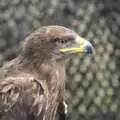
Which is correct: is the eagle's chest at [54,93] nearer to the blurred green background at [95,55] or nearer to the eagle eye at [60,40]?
the eagle eye at [60,40]

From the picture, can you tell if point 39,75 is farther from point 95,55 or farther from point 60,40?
point 95,55

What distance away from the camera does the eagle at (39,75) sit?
7.68 m

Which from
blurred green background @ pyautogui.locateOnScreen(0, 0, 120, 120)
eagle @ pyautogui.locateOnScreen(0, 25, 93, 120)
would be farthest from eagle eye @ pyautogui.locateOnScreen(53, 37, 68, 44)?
blurred green background @ pyautogui.locateOnScreen(0, 0, 120, 120)

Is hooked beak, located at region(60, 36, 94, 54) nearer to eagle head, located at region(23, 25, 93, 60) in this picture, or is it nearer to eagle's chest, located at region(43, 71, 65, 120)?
eagle head, located at region(23, 25, 93, 60)

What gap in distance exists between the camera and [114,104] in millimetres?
11109

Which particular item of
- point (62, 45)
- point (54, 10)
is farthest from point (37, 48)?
point (54, 10)

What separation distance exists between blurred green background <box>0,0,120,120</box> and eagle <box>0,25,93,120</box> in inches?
119

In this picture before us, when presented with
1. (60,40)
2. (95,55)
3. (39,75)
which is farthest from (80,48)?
(95,55)

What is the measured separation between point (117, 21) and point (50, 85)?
335cm

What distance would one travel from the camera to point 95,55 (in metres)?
11.1

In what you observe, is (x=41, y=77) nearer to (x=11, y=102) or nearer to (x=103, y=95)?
(x=11, y=102)

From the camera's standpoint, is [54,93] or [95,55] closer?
[54,93]

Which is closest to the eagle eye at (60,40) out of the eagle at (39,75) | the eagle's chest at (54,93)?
the eagle at (39,75)

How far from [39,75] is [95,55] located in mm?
3281
